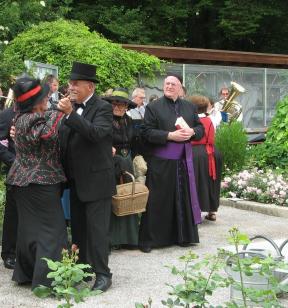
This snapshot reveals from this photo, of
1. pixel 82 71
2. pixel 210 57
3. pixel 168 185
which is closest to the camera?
pixel 82 71

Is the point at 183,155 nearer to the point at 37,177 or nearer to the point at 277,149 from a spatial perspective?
the point at 37,177

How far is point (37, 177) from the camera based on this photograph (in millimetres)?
5363

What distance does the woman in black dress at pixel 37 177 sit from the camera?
5.33m

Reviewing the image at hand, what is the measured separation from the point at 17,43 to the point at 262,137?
6.50 meters

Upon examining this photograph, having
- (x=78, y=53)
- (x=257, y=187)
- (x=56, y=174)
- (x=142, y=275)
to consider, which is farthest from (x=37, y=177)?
(x=78, y=53)

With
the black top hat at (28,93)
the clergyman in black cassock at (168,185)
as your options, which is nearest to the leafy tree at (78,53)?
the clergyman in black cassock at (168,185)

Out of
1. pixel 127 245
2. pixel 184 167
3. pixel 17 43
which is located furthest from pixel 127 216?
pixel 17 43

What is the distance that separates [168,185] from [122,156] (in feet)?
2.05

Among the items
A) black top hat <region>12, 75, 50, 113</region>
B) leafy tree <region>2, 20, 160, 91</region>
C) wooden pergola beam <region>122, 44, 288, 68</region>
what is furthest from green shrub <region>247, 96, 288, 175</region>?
black top hat <region>12, 75, 50, 113</region>

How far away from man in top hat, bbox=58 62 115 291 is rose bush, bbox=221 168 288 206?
199 inches

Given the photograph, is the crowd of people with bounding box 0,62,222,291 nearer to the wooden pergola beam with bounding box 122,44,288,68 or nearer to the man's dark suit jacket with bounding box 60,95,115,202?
the man's dark suit jacket with bounding box 60,95,115,202

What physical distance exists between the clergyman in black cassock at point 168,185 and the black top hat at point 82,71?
1826mm

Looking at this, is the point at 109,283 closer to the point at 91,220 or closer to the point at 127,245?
the point at 91,220

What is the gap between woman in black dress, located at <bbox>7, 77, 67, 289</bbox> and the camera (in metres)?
5.33
